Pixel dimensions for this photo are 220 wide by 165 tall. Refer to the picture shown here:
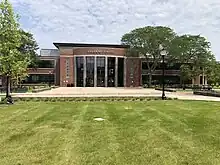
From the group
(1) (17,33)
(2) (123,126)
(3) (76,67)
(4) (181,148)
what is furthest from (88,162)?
(3) (76,67)

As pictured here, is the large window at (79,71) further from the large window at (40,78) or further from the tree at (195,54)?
the tree at (195,54)

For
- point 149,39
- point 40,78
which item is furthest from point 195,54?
point 40,78

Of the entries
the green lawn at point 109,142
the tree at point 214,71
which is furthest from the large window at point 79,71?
the green lawn at point 109,142

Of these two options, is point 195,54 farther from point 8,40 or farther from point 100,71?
point 8,40

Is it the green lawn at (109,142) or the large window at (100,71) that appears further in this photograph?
the large window at (100,71)

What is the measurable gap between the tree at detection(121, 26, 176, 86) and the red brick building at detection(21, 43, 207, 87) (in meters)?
10.4

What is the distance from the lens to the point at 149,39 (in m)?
72.4

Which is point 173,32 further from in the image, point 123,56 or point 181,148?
point 181,148

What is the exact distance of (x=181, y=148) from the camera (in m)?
7.93

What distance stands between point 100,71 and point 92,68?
8.30 feet

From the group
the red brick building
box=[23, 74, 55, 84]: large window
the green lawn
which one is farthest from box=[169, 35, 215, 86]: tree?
the green lawn

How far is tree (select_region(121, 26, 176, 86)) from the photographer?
71.8 m

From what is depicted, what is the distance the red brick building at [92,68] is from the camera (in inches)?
3440

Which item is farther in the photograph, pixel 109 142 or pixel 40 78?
pixel 40 78
